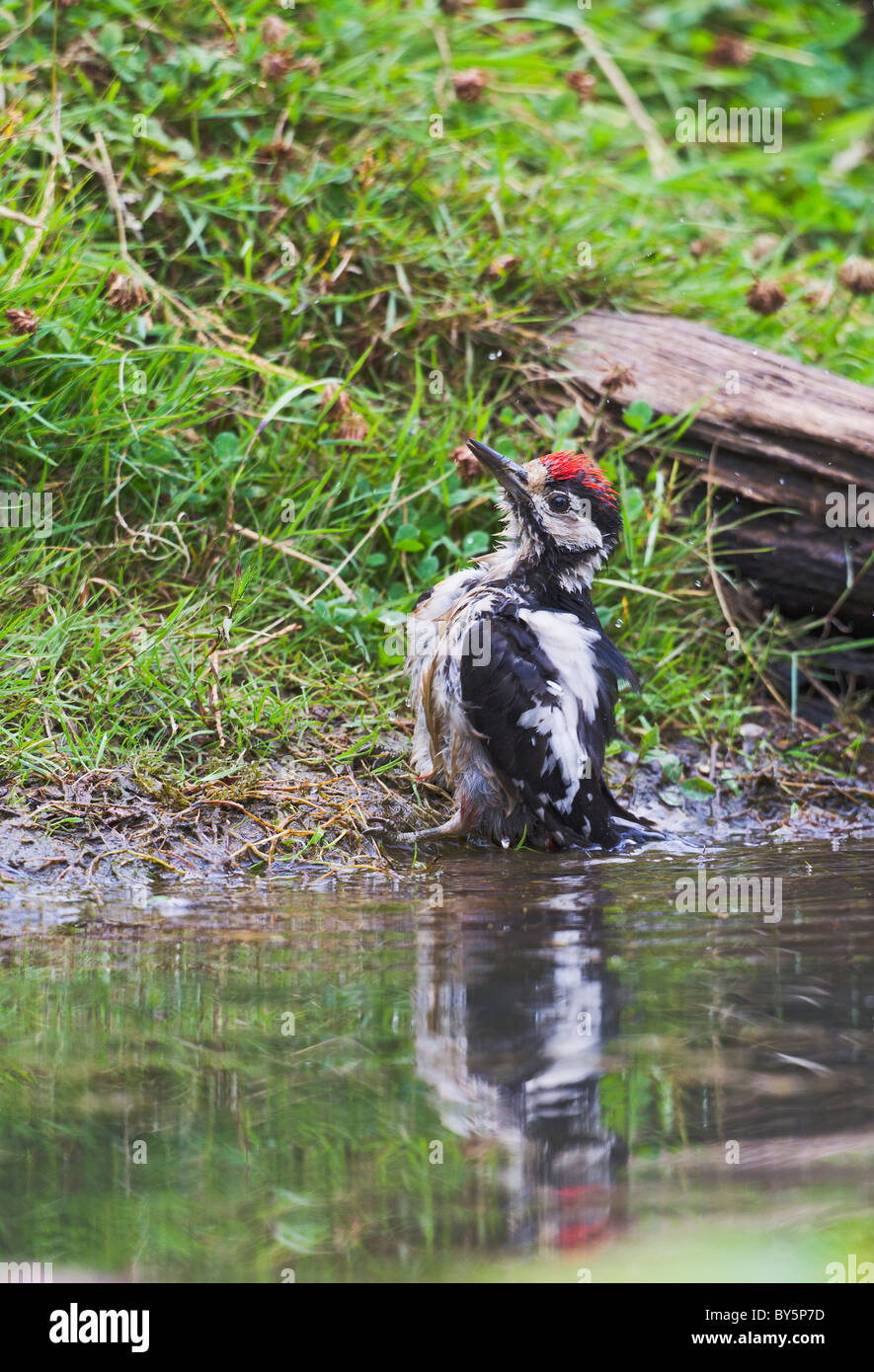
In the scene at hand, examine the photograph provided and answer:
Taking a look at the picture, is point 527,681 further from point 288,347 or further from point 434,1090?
point 434,1090

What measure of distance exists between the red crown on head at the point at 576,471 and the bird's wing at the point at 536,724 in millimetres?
541

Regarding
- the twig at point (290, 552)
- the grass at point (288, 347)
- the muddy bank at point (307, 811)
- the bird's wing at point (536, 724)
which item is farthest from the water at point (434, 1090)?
the twig at point (290, 552)

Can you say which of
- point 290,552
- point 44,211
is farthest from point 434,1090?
point 44,211

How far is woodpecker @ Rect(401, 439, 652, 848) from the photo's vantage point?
14.9 ft

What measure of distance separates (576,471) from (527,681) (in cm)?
80

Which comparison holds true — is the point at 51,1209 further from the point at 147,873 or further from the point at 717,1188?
the point at 147,873

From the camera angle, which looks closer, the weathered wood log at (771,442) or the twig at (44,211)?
the twig at (44,211)

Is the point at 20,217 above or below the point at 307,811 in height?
above

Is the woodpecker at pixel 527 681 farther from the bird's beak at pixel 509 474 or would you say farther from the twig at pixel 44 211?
the twig at pixel 44 211

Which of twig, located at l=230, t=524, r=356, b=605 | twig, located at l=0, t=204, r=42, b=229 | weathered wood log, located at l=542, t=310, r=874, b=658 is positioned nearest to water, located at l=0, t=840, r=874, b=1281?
twig, located at l=230, t=524, r=356, b=605

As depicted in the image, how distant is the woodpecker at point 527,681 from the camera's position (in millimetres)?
4531

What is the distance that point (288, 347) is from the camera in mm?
5734

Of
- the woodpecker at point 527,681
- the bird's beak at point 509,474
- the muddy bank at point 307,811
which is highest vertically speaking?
the bird's beak at point 509,474

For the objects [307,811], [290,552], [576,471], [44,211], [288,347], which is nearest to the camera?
[307,811]
